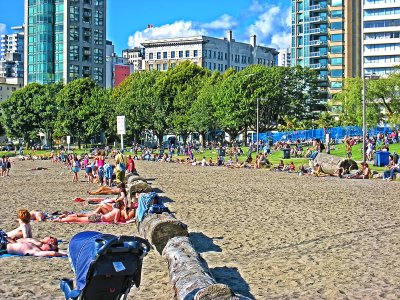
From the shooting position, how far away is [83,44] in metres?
→ 132

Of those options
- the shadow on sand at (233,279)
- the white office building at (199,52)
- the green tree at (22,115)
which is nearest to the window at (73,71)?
the green tree at (22,115)

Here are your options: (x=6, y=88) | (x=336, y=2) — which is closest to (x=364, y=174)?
(x=336, y=2)

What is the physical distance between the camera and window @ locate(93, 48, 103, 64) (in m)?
134

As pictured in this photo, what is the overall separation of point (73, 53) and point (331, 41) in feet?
166

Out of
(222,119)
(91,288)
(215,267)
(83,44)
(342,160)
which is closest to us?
(91,288)

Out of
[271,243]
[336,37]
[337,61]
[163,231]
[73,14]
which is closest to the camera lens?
[163,231]

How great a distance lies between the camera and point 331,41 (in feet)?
395

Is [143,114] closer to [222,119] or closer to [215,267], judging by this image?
[222,119]

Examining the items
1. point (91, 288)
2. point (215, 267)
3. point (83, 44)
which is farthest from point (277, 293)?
point (83, 44)

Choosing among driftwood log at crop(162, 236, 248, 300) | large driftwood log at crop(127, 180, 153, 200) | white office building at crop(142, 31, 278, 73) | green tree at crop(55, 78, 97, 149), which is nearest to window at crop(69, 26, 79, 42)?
white office building at crop(142, 31, 278, 73)

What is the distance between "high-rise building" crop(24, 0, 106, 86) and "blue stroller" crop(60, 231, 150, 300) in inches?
4877

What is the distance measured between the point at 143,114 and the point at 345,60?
43.1 m

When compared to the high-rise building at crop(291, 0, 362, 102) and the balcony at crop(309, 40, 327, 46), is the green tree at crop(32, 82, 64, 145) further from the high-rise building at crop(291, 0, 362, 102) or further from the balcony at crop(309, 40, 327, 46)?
the balcony at crop(309, 40, 327, 46)

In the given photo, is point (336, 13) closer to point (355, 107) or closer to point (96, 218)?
point (355, 107)
